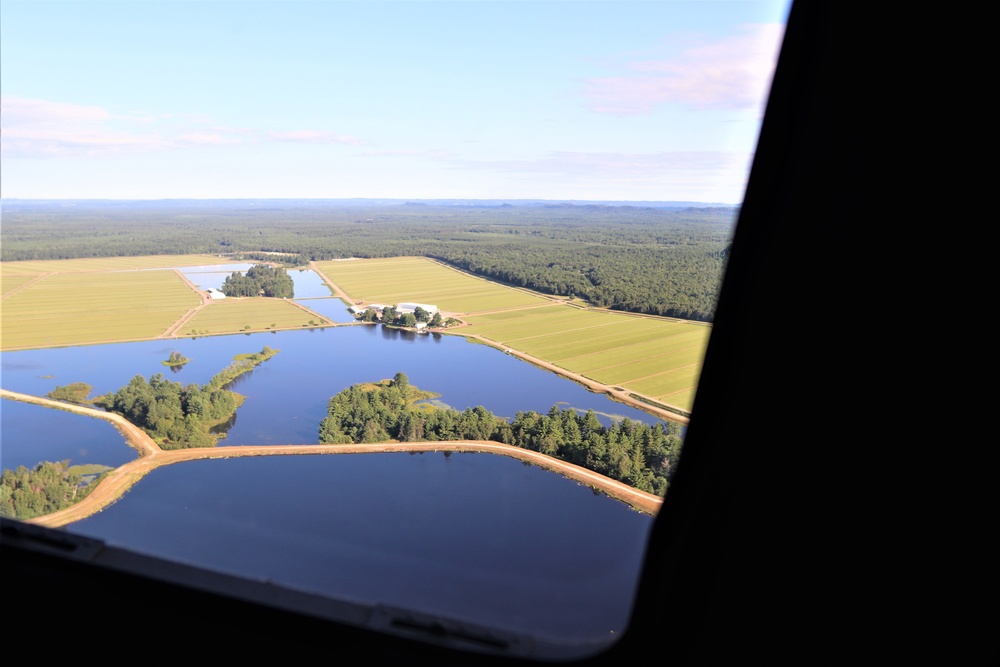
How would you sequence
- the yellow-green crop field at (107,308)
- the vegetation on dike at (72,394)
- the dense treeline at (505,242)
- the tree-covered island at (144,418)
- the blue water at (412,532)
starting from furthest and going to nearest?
1. the yellow-green crop field at (107,308)
2. the vegetation on dike at (72,394)
3. the tree-covered island at (144,418)
4. the dense treeline at (505,242)
5. the blue water at (412,532)

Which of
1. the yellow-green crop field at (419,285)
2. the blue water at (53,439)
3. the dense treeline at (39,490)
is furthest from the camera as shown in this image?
the yellow-green crop field at (419,285)

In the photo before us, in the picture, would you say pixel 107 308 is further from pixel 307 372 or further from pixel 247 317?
pixel 307 372

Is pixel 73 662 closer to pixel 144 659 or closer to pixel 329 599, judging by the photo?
pixel 144 659

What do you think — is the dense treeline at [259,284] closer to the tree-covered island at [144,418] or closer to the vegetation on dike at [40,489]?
the tree-covered island at [144,418]

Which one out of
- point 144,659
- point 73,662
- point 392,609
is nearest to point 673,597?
point 392,609

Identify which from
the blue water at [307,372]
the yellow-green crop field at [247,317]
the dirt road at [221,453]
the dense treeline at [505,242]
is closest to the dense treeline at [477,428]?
the dirt road at [221,453]

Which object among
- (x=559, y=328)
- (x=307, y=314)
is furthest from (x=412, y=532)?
(x=307, y=314)

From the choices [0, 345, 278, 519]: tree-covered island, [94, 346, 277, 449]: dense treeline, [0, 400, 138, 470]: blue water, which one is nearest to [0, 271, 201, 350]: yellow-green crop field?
[0, 345, 278, 519]: tree-covered island

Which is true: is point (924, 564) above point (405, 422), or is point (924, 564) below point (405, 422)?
above
